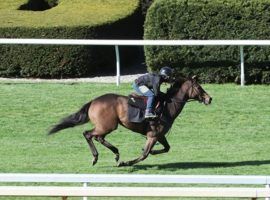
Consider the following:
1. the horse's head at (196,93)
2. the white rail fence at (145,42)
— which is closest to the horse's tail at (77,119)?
the horse's head at (196,93)

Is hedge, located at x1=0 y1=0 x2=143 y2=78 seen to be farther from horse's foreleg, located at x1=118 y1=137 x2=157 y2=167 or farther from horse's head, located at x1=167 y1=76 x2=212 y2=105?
horse's foreleg, located at x1=118 y1=137 x2=157 y2=167

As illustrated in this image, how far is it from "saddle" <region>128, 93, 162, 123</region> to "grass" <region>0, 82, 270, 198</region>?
0.56 m

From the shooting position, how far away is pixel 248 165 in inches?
462

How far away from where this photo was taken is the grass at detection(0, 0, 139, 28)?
16.2 metres

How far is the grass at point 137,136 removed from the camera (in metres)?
11.7

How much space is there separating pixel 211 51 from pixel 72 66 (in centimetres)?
213

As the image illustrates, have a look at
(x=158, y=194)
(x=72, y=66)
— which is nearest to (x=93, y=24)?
(x=72, y=66)

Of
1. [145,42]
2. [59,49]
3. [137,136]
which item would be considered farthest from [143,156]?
[59,49]

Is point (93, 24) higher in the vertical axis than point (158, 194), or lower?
lower

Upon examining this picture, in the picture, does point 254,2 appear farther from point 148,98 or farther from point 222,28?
point 148,98

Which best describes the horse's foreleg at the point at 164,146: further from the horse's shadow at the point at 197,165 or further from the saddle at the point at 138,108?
the saddle at the point at 138,108

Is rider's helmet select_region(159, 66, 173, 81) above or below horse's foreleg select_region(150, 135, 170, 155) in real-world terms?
above

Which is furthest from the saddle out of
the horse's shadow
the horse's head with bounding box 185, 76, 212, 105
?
the horse's shadow

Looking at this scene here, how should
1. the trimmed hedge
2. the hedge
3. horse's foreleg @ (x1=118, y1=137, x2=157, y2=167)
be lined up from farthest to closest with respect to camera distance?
the hedge
the trimmed hedge
horse's foreleg @ (x1=118, y1=137, x2=157, y2=167)
